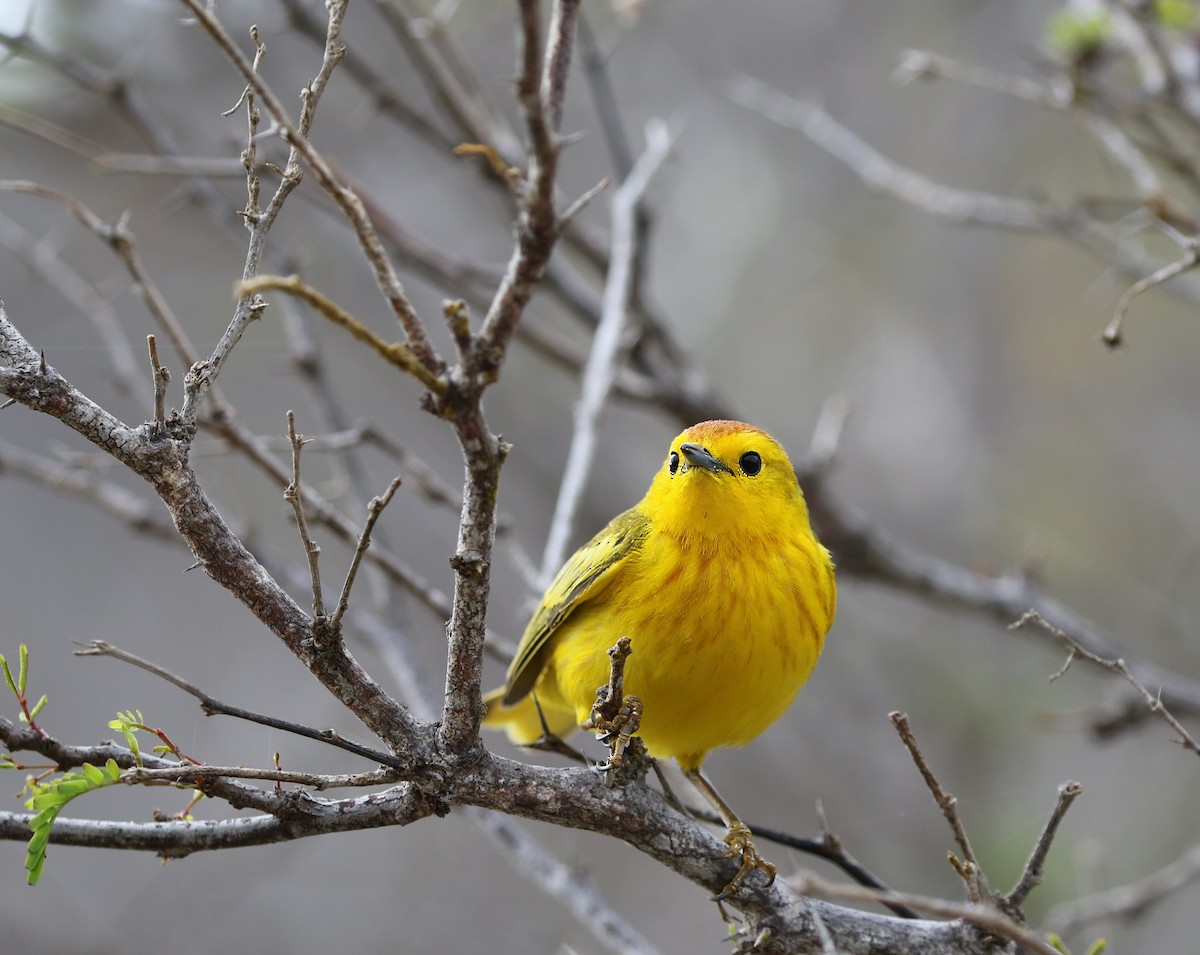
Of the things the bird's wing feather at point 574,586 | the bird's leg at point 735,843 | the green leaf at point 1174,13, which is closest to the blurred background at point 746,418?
the green leaf at point 1174,13

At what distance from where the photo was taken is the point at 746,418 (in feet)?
23.7

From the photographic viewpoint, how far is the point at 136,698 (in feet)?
27.6

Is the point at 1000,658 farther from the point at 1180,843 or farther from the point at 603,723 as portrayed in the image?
the point at 603,723

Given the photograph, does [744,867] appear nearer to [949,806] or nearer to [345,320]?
[949,806]

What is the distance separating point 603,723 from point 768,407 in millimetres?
7954

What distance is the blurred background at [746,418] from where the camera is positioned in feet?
26.6

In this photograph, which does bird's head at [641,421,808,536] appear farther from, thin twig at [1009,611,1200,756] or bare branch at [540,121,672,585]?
thin twig at [1009,611,1200,756]

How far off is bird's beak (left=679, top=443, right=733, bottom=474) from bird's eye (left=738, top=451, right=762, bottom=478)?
0.57 feet

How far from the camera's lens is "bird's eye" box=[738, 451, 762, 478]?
3.69 meters

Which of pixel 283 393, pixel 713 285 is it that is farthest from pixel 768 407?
pixel 283 393

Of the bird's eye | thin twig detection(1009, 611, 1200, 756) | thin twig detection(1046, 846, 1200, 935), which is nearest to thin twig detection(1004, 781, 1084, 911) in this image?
thin twig detection(1009, 611, 1200, 756)

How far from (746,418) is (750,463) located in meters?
3.54

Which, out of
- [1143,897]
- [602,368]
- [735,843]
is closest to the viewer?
[735,843]

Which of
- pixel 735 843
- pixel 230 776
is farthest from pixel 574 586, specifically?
pixel 230 776
